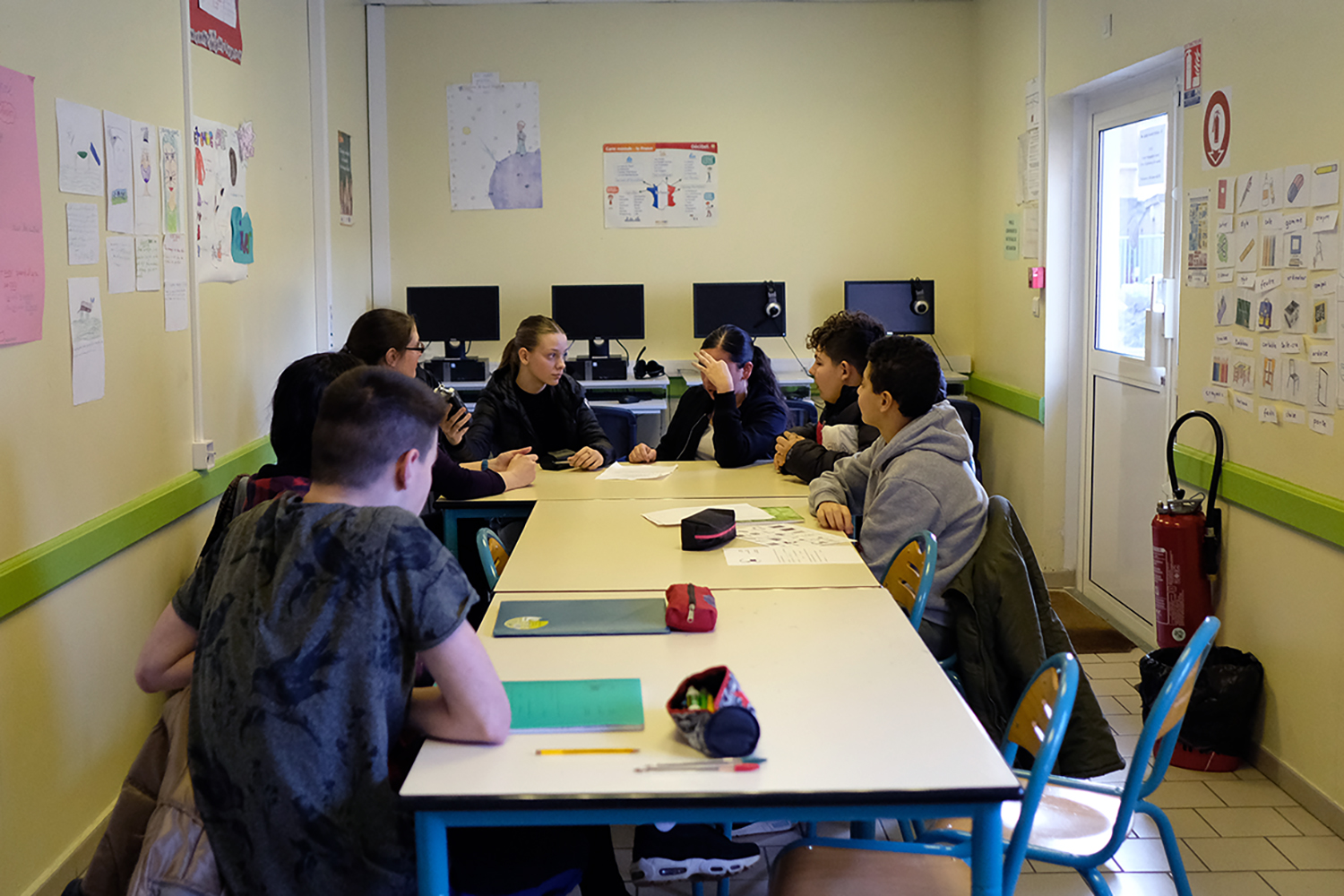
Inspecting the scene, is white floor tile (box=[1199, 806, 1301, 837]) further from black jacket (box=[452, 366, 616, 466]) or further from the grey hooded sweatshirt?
black jacket (box=[452, 366, 616, 466])

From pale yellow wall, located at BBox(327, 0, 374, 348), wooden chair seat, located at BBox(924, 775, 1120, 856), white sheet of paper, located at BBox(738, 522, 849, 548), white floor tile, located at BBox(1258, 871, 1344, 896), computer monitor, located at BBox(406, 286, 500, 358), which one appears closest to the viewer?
wooden chair seat, located at BBox(924, 775, 1120, 856)

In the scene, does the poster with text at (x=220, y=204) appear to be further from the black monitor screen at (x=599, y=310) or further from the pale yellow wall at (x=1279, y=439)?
the pale yellow wall at (x=1279, y=439)

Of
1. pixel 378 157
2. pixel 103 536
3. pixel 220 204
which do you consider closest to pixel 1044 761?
pixel 103 536

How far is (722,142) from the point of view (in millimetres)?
6328

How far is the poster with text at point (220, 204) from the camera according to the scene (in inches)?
144

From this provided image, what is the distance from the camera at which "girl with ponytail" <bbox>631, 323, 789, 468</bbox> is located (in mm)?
4051

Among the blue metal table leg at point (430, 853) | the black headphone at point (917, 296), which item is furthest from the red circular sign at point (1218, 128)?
the blue metal table leg at point (430, 853)

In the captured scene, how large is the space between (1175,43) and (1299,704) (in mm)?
2119

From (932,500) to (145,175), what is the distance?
2285 mm

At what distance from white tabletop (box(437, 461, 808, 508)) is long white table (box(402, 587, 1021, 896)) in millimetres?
1579

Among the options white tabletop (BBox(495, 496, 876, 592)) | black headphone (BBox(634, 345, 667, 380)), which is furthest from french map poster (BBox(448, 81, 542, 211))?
white tabletop (BBox(495, 496, 876, 592))

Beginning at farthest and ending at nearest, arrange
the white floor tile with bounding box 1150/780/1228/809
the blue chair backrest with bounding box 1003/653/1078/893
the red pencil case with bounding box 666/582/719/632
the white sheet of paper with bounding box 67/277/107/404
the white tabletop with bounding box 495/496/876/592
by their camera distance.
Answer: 1. the white floor tile with bounding box 1150/780/1228/809
2. the white sheet of paper with bounding box 67/277/107/404
3. the white tabletop with bounding box 495/496/876/592
4. the red pencil case with bounding box 666/582/719/632
5. the blue chair backrest with bounding box 1003/653/1078/893

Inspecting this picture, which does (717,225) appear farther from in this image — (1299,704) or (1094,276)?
(1299,704)

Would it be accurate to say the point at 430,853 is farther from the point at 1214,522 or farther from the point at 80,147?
the point at 1214,522
